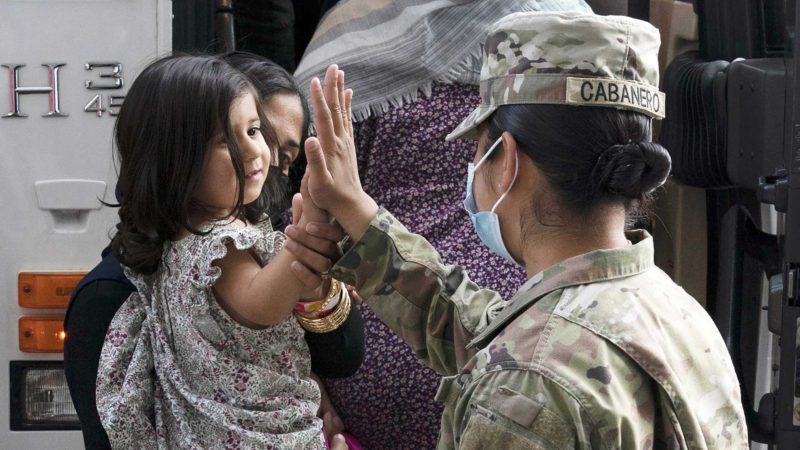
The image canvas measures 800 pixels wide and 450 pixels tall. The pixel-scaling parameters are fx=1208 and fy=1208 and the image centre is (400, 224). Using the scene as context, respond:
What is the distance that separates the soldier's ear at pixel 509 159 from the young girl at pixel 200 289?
0.46 meters

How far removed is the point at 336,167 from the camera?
6.59 ft

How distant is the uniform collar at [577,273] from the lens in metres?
1.65

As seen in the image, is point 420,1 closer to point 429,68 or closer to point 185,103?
point 429,68

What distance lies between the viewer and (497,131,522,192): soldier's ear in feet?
5.52

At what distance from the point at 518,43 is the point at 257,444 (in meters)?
0.88

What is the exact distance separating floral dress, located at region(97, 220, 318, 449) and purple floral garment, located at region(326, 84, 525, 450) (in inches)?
18.8

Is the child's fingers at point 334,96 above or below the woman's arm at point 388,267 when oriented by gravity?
above

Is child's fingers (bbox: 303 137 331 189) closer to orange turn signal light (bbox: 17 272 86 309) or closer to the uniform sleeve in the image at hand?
the uniform sleeve

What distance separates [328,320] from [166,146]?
17.4 inches

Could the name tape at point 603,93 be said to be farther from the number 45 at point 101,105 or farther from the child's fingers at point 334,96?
the number 45 at point 101,105

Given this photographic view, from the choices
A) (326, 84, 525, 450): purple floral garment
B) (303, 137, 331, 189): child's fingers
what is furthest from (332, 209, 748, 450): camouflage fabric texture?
(326, 84, 525, 450): purple floral garment

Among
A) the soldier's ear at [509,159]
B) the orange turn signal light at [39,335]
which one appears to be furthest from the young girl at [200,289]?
the orange turn signal light at [39,335]

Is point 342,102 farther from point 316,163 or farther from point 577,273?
point 577,273

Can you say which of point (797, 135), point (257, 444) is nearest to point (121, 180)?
point (257, 444)
